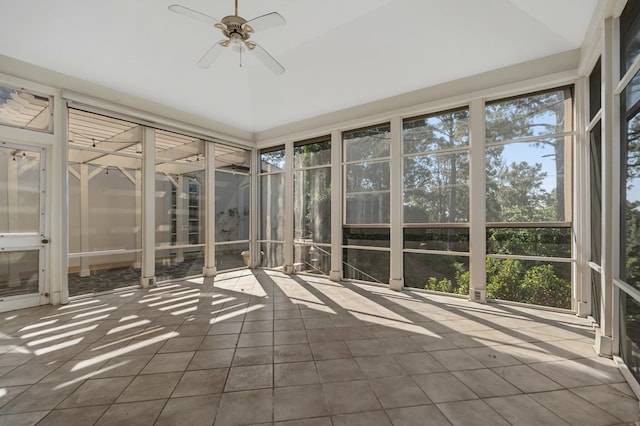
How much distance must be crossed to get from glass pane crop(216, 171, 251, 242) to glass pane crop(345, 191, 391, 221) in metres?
2.90

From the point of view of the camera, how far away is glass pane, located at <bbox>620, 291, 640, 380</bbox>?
89.9 inches

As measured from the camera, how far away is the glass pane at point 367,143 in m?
5.59

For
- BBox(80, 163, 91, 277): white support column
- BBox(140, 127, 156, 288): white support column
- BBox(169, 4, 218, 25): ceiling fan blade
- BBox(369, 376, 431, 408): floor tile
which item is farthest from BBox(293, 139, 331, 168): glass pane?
BBox(369, 376, 431, 408): floor tile

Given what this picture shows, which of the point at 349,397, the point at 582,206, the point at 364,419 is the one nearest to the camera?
the point at 364,419

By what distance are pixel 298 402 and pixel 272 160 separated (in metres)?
6.11

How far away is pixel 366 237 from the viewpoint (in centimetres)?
580

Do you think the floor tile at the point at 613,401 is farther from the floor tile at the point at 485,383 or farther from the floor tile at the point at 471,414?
the floor tile at the point at 471,414

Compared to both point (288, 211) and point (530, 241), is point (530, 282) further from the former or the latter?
point (288, 211)

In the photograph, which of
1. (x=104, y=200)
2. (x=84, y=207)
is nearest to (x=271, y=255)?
(x=104, y=200)

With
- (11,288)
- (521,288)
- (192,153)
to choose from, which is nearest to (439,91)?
(521,288)

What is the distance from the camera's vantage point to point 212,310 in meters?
4.18

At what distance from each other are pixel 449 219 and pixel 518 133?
1643mm

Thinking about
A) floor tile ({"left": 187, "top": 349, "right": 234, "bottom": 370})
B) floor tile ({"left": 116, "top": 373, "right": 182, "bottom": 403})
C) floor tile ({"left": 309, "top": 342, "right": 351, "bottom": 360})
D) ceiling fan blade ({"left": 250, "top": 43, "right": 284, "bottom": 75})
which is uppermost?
ceiling fan blade ({"left": 250, "top": 43, "right": 284, "bottom": 75})

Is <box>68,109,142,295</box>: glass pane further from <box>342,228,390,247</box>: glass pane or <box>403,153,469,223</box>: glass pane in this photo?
<box>403,153,469,223</box>: glass pane
